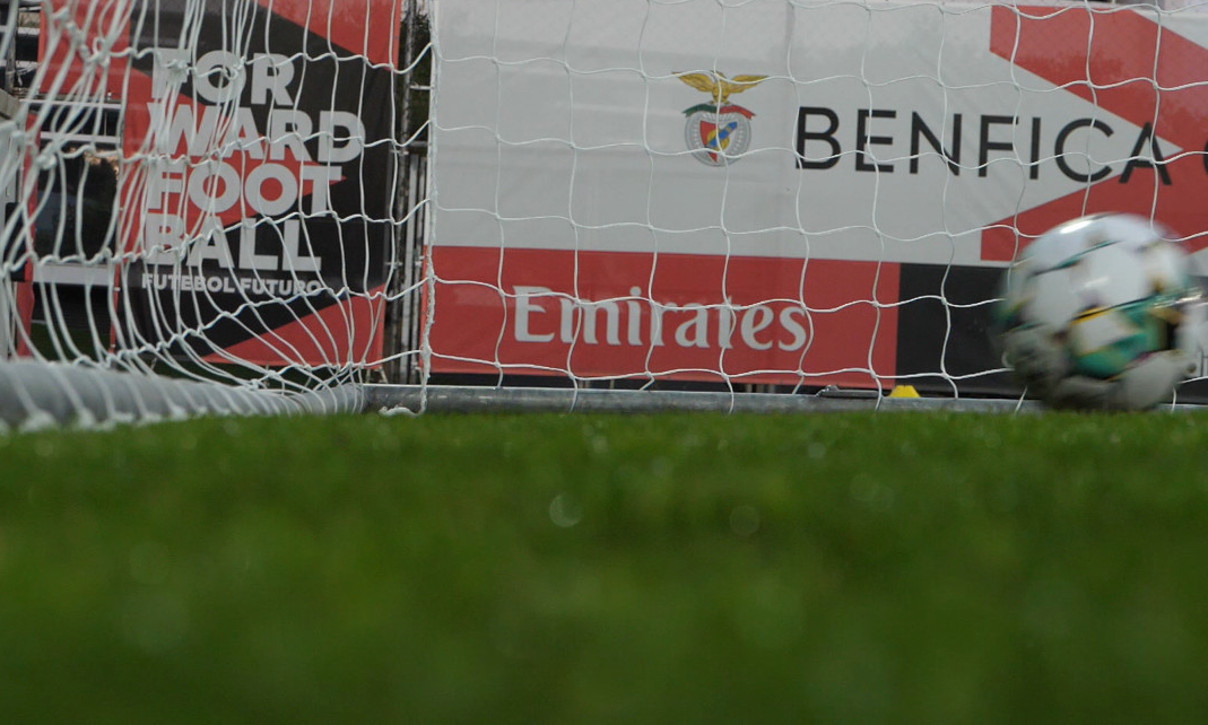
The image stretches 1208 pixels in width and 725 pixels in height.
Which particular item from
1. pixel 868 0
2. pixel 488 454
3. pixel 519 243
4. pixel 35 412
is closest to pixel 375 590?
pixel 488 454

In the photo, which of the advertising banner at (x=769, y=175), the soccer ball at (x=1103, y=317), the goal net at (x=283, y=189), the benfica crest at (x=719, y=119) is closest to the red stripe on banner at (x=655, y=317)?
the advertising banner at (x=769, y=175)

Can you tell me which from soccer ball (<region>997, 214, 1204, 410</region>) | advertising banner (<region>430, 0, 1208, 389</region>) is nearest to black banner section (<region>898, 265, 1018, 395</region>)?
advertising banner (<region>430, 0, 1208, 389</region>)

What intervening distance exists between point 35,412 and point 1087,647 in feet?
3.95

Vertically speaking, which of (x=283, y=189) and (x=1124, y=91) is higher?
(x=1124, y=91)

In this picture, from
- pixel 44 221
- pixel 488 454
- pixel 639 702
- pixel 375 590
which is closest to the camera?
pixel 639 702

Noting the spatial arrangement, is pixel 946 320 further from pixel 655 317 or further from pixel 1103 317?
pixel 1103 317

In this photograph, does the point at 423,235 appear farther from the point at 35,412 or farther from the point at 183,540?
the point at 183,540

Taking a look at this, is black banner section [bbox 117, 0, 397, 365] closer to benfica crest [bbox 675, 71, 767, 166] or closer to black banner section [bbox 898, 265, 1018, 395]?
benfica crest [bbox 675, 71, 767, 166]

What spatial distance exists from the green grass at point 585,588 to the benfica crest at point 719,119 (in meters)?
2.61

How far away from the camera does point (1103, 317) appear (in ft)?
6.63

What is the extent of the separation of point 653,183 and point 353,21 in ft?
3.57

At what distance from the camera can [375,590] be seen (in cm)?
51

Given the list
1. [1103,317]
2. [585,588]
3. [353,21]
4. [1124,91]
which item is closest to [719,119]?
[353,21]

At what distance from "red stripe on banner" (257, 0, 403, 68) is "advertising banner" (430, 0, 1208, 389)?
0.16 m
